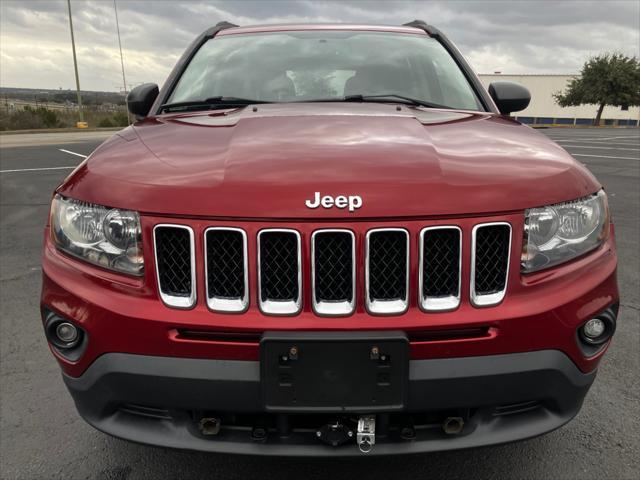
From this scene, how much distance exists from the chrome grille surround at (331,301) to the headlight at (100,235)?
1.71 ft

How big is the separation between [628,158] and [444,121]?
44.0 feet

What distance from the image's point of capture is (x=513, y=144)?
75.6 inches

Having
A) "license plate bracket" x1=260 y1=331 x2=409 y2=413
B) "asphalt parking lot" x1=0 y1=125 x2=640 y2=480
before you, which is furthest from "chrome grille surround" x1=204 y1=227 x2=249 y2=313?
"asphalt parking lot" x1=0 y1=125 x2=640 y2=480

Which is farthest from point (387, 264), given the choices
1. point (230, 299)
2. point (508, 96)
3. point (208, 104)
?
point (508, 96)

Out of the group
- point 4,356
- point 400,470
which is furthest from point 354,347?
point 4,356

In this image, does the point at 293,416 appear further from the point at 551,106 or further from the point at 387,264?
the point at 551,106

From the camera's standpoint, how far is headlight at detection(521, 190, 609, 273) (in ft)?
5.41

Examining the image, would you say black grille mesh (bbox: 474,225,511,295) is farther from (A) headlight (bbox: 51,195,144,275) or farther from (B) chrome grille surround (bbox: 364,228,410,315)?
(A) headlight (bbox: 51,195,144,275)

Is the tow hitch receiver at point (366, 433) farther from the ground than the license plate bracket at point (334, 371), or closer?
closer

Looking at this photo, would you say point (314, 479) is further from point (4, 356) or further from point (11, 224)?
point (11, 224)

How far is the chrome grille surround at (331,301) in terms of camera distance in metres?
1.52

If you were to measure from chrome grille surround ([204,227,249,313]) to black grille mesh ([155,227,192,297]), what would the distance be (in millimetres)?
61

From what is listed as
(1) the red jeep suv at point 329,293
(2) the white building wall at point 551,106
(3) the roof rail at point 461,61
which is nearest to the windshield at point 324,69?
(3) the roof rail at point 461,61

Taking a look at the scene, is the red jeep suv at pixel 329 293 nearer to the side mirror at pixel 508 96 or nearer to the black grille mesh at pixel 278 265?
the black grille mesh at pixel 278 265
